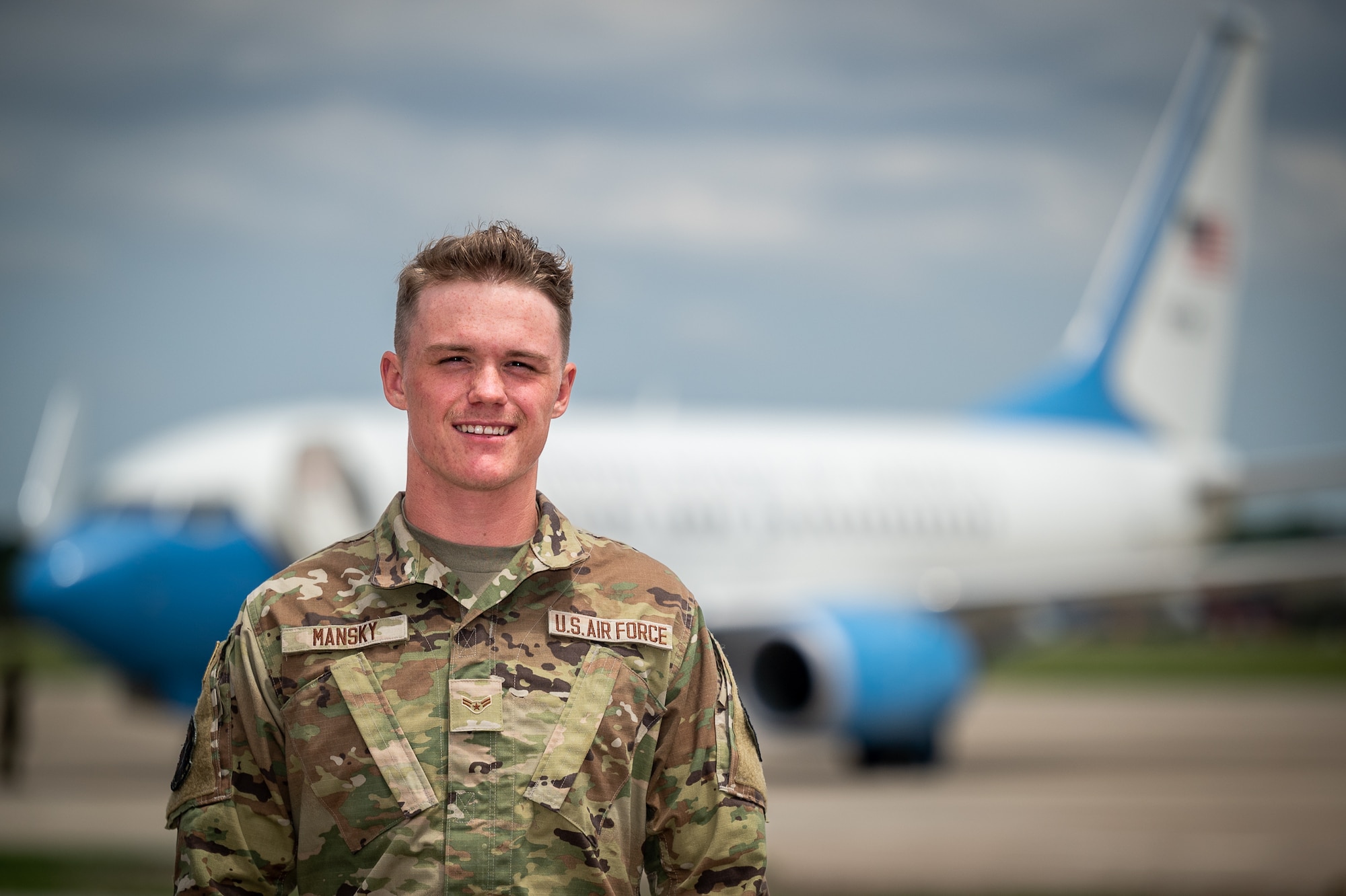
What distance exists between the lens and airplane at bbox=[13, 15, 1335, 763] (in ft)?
37.5

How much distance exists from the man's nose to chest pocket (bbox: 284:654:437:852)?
0.33 m

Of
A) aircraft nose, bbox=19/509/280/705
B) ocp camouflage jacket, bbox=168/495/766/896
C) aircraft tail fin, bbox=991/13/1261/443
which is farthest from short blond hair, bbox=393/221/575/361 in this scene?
aircraft tail fin, bbox=991/13/1261/443

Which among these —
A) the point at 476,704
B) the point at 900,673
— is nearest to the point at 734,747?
the point at 476,704

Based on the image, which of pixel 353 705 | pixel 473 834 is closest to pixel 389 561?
pixel 353 705

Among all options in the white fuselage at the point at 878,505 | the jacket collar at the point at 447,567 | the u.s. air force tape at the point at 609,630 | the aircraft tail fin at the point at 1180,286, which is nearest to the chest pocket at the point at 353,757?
the jacket collar at the point at 447,567

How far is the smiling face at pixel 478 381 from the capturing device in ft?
5.96

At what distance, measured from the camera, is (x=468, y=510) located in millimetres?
1868

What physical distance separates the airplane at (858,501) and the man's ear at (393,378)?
943 cm

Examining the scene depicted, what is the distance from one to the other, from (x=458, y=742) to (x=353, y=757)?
12 centimetres

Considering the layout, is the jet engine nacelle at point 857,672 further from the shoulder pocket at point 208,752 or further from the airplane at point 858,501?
the shoulder pocket at point 208,752

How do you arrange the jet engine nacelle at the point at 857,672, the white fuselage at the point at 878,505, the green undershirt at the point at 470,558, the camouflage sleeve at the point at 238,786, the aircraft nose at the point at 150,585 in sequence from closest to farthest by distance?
the camouflage sleeve at the point at 238,786 → the green undershirt at the point at 470,558 → the aircraft nose at the point at 150,585 → the jet engine nacelle at the point at 857,672 → the white fuselage at the point at 878,505

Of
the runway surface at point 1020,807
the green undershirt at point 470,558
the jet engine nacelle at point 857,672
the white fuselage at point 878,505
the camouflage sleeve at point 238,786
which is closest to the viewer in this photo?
the camouflage sleeve at point 238,786

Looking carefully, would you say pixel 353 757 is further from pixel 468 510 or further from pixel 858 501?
pixel 858 501

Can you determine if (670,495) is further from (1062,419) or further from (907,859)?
(1062,419)
